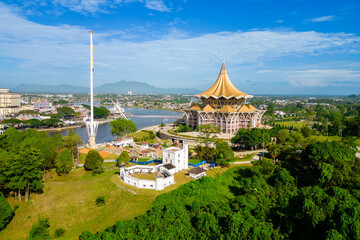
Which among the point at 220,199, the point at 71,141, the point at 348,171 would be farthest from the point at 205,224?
the point at 71,141

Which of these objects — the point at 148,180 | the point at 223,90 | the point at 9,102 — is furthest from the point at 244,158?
the point at 9,102

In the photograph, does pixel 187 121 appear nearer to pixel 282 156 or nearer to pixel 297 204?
pixel 282 156

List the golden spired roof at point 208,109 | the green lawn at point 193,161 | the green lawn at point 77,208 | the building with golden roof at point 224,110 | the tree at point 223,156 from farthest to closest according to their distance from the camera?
the golden spired roof at point 208,109 → the building with golden roof at point 224,110 → the green lawn at point 193,161 → the tree at point 223,156 → the green lawn at point 77,208

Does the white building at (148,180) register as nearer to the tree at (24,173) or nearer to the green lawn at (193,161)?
the green lawn at (193,161)

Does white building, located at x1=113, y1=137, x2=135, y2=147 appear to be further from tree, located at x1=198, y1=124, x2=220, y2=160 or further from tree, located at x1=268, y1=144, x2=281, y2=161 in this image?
tree, located at x1=268, y1=144, x2=281, y2=161

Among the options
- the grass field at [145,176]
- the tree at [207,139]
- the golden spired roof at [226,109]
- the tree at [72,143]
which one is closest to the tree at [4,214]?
the grass field at [145,176]

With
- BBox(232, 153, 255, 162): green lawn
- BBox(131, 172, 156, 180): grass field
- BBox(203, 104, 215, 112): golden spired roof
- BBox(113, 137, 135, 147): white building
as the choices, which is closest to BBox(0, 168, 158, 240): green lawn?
BBox(131, 172, 156, 180): grass field
